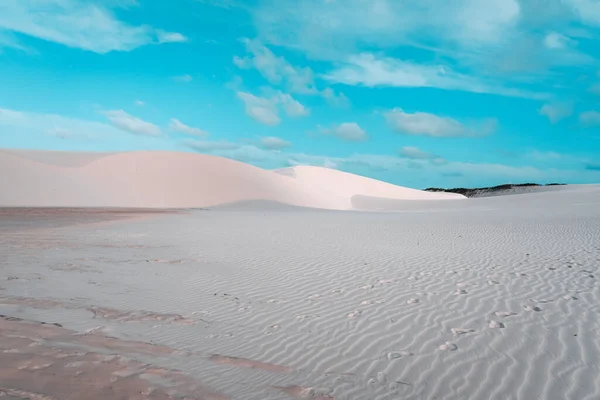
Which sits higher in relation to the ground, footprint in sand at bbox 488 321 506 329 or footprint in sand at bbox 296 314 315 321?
footprint in sand at bbox 488 321 506 329

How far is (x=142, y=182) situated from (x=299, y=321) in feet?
144

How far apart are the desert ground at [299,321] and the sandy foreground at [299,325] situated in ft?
0.08

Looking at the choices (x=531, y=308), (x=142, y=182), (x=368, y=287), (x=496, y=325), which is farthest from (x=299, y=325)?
(x=142, y=182)

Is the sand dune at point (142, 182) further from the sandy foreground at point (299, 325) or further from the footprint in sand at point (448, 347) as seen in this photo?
the footprint in sand at point (448, 347)

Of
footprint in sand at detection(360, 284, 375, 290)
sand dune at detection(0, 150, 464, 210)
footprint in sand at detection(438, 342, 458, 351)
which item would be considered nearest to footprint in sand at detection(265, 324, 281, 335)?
footprint in sand at detection(438, 342, 458, 351)

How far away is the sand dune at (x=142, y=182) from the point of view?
130ft

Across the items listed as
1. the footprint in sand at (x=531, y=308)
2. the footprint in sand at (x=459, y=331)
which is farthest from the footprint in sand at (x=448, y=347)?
the footprint in sand at (x=531, y=308)

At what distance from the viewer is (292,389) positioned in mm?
3918

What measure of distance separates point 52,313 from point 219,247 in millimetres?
7180

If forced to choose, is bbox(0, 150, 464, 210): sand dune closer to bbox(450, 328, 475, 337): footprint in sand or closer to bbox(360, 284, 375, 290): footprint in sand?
bbox(360, 284, 375, 290): footprint in sand

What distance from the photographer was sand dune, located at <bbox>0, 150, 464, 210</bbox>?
39688mm

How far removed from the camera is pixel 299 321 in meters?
5.96

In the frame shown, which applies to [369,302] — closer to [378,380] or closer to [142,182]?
[378,380]

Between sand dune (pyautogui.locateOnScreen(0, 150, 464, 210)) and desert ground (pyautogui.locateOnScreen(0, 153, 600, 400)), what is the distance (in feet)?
98.5
